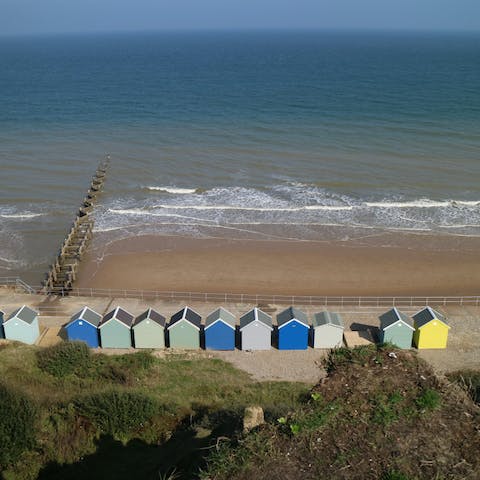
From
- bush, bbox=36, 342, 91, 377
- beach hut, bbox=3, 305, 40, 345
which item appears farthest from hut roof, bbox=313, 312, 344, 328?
beach hut, bbox=3, 305, 40, 345

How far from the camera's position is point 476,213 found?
4484 cm

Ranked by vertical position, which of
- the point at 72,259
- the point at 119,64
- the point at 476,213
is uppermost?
the point at 119,64

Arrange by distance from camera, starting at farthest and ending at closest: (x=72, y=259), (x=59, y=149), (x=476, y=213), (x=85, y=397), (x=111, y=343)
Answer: (x=59, y=149)
(x=476, y=213)
(x=72, y=259)
(x=111, y=343)
(x=85, y=397)

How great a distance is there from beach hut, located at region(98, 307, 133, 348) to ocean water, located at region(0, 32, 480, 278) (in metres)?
11.0

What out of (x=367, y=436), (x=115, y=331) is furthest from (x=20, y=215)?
(x=367, y=436)

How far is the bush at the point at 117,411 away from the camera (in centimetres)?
1855

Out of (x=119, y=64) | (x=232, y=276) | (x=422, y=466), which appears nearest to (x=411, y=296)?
(x=232, y=276)

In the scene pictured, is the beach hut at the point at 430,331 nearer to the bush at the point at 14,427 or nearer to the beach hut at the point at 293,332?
the beach hut at the point at 293,332

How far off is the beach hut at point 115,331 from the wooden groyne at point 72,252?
640 cm

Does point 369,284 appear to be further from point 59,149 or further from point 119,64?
point 119,64

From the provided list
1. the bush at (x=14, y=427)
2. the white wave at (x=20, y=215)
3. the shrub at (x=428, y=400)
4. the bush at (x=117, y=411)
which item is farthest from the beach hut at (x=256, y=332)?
the white wave at (x=20, y=215)

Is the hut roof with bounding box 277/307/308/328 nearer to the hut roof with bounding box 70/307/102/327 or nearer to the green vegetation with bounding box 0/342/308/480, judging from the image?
the green vegetation with bounding box 0/342/308/480

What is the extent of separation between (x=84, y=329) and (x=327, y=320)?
10.9 meters

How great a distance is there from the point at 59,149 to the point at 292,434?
178 ft
